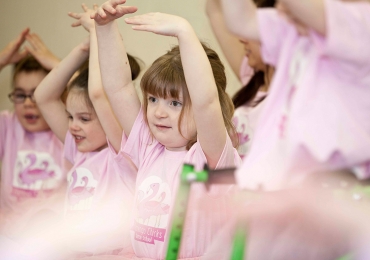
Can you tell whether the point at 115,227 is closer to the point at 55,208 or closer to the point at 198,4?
the point at 55,208

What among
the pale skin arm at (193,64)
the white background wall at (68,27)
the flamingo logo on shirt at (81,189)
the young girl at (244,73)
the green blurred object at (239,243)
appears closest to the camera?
the green blurred object at (239,243)

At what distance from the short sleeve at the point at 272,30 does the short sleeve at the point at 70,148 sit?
86 cm

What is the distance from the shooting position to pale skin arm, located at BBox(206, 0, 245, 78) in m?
1.43

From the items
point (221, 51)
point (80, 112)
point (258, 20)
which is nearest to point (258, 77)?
point (221, 51)

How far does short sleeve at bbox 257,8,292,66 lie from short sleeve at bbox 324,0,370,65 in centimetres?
7

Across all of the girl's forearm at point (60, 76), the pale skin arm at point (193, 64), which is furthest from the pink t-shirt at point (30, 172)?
the pale skin arm at point (193, 64)

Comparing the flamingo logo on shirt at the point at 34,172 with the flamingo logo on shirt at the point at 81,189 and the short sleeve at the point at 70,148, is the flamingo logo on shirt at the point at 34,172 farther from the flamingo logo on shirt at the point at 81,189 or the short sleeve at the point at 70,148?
the flamingo logo on shirt at the point at 81,189

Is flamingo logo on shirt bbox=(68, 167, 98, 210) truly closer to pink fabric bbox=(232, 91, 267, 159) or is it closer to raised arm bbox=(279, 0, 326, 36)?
pink fabric bbox=(232, 91, 267, 159)

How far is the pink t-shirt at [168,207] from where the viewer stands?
1.00 metres

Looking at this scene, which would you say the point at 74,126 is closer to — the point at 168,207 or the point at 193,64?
the point at 168,207

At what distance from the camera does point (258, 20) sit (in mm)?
670

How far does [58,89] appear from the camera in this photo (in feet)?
4.66

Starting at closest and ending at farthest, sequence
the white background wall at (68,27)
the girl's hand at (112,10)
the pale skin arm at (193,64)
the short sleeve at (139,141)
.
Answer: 1. the pale skin arm at (193,64)
2. the girl's hand at (112,10)
3. the short sleeve at (139,141)
4. the white background wall at (68,27)

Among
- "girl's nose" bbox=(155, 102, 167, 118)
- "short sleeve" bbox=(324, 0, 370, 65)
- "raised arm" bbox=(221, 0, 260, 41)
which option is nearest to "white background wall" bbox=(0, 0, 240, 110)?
"girl's nose" bbox=(155, 102, 167, 118)
